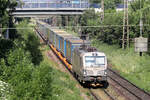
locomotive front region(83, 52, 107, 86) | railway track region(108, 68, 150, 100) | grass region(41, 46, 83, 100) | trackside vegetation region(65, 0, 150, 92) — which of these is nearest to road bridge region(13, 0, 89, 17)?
trackside vegetation region(65, 0, 150, 92)

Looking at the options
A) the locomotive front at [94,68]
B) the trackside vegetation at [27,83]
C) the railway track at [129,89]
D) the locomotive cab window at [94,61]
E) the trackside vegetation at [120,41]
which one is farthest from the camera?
the trackside vegetation at [120,41]

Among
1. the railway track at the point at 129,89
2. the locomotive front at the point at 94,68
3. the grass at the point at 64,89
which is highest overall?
the locomotive front at the point at 94,68

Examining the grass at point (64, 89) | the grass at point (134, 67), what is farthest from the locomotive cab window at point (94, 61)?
the grass at point (134, 67)

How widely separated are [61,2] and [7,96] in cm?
4033

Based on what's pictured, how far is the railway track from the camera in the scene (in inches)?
794

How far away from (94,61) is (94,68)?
19.5 inches

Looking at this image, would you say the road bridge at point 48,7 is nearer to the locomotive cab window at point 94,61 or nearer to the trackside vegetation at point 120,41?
the trackside vegetation at point 120,41

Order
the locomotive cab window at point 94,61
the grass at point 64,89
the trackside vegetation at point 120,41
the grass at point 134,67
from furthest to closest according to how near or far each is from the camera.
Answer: the trackside vegetation at point 120,41, the grass at point 134,67, the locomotive cab window at point 94,61, the grass at point 64,89

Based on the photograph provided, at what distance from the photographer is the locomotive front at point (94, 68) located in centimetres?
2162

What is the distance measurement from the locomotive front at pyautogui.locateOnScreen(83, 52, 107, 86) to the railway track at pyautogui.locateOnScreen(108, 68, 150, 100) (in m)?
1.71

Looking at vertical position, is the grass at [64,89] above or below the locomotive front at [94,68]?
below

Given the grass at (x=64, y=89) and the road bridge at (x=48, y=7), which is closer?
the grass at (x=64, y=89)

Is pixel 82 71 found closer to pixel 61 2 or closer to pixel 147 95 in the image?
pixel 147 95

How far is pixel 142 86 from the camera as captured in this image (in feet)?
76.0
